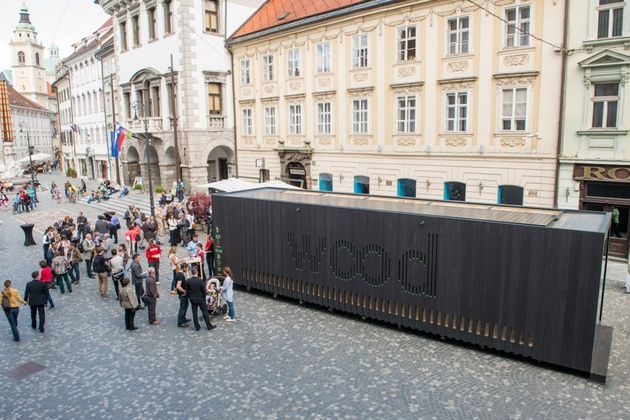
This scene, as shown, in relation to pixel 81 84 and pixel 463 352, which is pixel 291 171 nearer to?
pixel 463 352

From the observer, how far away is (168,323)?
13195mm

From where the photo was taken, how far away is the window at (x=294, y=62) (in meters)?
28.8

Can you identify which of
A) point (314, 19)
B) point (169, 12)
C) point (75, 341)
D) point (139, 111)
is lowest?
point (75, 341)

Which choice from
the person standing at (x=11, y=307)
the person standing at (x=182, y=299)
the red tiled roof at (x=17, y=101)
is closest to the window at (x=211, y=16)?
the person standing at (x=182, y=299)

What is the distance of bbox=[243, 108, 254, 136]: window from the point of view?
3312 centimetres

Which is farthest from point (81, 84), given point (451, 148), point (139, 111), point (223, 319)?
point (223, 319)

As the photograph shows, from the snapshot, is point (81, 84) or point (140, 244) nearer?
point (140, 244)

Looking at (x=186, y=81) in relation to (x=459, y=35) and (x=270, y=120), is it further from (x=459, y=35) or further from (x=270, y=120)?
(x=459, y=35)

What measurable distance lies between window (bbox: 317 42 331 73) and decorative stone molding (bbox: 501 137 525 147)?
10.7 m

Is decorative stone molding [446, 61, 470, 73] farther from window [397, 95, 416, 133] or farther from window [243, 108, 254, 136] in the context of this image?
window [243, 108, 254, 136]

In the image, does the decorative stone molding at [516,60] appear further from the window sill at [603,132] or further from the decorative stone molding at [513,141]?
the window sill at [603,132]

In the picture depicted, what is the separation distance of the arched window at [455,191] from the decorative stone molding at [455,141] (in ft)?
5.90

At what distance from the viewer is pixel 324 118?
27.9 meters

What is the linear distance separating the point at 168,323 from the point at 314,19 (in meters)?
19.7
